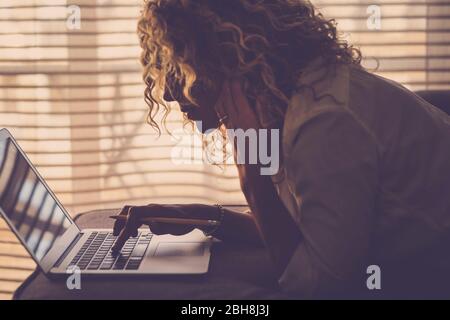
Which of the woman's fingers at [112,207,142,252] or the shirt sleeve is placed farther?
the woman's fingers at [112,207,142,252]

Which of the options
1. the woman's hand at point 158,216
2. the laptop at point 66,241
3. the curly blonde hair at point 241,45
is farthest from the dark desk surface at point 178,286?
the curly blonde hair at point 241,45

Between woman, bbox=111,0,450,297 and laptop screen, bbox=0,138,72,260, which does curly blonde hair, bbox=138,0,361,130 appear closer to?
woman, bbox=111,0,450,297

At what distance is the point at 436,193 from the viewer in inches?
→ 42.6

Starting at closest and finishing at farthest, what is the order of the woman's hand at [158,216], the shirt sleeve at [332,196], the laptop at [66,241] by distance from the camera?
the shirt sleeve at [332,196]
the laptop at [66,241]
the woman's hand at [158,216]

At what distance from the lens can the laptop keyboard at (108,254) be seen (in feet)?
3.59

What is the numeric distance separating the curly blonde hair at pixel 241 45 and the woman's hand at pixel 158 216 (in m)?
0.24

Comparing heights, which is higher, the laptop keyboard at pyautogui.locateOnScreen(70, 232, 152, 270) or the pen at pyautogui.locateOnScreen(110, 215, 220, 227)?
the pen at pyautogui.locateOnScreen(110, 215, 220, 227)

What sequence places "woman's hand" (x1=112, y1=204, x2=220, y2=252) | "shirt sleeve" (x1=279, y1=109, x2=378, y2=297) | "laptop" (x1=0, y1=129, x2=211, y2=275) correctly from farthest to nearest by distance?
"woman's hand" (x1=112, y1=204, x2=220, y2=252)
"laptop" (x1=0, y1=129, x2=211, y2=275)
"shirt sleeve" (x1=279, y1=109, x2=378, y2=297)

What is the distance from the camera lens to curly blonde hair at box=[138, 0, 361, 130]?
112 centimetres

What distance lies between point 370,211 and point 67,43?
74.3 inches

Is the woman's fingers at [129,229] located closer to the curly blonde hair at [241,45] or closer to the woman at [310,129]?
the woman at [310,129]

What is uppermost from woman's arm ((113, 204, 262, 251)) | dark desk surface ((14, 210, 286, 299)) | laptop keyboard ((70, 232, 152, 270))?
woman's arm ((113, 204, 262, 251))

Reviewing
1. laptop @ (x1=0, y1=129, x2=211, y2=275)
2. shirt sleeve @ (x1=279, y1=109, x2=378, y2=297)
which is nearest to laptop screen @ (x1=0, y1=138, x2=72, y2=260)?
laptop @ (x1=0, y1=129, x2=211, y2=275)

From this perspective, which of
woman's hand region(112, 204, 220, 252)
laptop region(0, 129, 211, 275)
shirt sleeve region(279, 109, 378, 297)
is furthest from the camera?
woman's hand region(112, 204, 220, 252)
